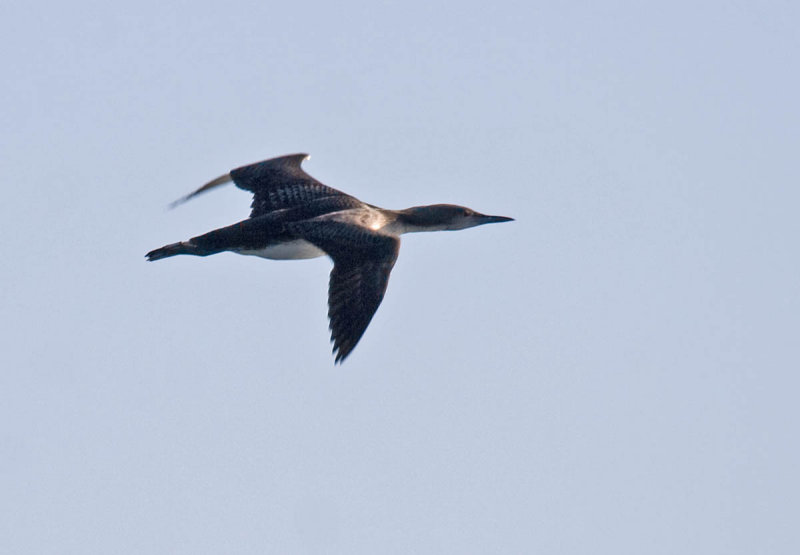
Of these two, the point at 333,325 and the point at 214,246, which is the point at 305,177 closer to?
the point at 214,246

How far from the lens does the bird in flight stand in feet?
63.3

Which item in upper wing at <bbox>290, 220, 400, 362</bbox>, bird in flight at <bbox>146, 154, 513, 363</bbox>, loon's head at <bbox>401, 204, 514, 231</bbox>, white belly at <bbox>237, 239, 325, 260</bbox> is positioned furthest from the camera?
loon's head at <bbox>401, 204, 514, 231</bbox>

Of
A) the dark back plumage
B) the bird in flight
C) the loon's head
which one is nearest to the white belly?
the bird in flight

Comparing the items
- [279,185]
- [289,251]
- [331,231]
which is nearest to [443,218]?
[279,185]

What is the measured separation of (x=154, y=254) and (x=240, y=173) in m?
2.30

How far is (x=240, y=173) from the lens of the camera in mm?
23797

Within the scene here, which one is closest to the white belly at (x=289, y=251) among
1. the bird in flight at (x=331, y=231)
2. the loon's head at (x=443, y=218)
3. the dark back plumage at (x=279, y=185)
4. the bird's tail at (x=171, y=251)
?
the bird in flight at (x=331, y=231)

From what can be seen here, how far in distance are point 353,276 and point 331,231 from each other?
1152mm

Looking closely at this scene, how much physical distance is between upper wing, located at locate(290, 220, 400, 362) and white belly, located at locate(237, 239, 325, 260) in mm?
884

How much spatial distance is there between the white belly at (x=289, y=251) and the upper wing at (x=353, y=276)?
0.88m

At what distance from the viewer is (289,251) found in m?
21.6

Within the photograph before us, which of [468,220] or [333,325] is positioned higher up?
[468,220]

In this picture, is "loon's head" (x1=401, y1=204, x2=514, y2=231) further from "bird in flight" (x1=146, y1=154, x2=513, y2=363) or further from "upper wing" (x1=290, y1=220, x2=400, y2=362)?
"upper wing" (x1=290, y1=220, x2=400, y2=362)

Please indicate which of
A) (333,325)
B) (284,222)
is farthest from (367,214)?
(333,325)
